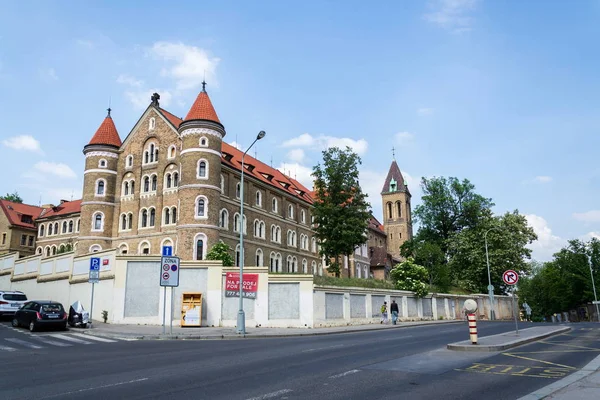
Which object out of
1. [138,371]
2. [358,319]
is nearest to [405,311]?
[358,319]

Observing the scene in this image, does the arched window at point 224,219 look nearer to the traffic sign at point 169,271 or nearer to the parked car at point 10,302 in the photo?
the parked car at point 10,302

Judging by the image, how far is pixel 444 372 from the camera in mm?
10031

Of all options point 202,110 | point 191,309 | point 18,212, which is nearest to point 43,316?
point 191,309

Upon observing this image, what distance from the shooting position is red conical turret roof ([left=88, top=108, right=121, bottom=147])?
47.4 metres

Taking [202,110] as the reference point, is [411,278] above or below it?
below

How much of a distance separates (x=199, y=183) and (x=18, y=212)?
4177cm

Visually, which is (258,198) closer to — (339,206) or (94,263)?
(339,206)

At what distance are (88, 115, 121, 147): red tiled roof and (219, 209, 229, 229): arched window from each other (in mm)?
14119

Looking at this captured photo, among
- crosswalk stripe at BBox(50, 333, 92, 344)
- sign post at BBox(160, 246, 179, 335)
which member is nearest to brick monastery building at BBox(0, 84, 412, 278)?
sign post at BBox(160, 246, 179, 335)

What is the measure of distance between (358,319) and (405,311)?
810 cm

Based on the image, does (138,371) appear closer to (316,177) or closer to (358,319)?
(358,319)

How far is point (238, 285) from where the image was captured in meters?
26.2

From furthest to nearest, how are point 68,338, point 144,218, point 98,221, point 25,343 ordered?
point 98,221
point 144,218
point 68,338
point 25,343

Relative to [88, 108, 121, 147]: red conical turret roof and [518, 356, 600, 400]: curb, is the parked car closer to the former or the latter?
[88, 108, 121, 147]: red conical turret roof
